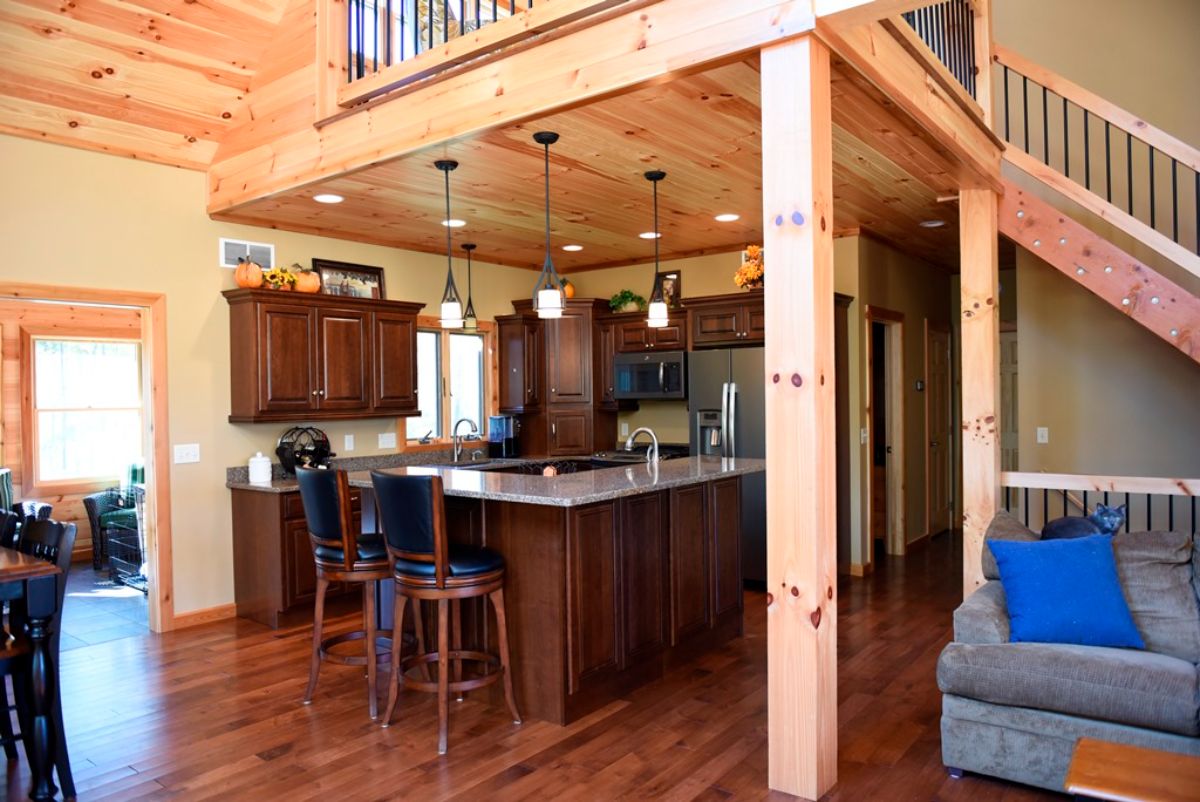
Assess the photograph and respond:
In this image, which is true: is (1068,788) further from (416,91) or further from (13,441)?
(13,441)

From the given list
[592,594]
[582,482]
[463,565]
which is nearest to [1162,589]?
[592,594]

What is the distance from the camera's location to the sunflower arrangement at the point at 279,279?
534 centimetres

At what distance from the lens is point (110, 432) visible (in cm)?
781

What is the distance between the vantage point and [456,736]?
3.36 m

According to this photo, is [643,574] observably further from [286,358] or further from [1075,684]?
[286,358]

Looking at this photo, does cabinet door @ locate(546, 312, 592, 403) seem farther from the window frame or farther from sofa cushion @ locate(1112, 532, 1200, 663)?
sofa cushion @ locate(1112, 532, 1200, 663)

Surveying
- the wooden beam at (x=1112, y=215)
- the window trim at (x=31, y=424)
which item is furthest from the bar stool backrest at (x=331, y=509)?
the window trim at (x=31, y=424)

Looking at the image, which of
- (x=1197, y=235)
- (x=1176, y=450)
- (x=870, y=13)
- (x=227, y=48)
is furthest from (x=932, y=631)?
(x=227, y=48)

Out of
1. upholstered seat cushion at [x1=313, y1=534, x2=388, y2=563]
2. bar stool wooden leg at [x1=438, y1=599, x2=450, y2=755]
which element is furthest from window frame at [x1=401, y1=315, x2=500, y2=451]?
bar stool wooden leg at [x1=438, y1=599, x2=450, y2=755]

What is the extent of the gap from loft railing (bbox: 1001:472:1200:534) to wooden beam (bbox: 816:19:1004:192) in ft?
5.26

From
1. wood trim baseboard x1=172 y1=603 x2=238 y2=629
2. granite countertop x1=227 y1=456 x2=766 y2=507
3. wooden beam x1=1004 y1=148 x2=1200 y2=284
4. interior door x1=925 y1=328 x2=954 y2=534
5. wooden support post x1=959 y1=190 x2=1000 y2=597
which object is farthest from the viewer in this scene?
interior door x1=925 y1=328 x2=954 y2=534

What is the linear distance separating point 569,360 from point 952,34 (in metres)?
3.98

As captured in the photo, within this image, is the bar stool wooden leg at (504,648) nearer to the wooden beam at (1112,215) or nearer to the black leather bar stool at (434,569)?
the black leather bar stool at (434,569)

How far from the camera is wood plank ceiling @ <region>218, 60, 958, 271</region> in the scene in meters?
3.57
